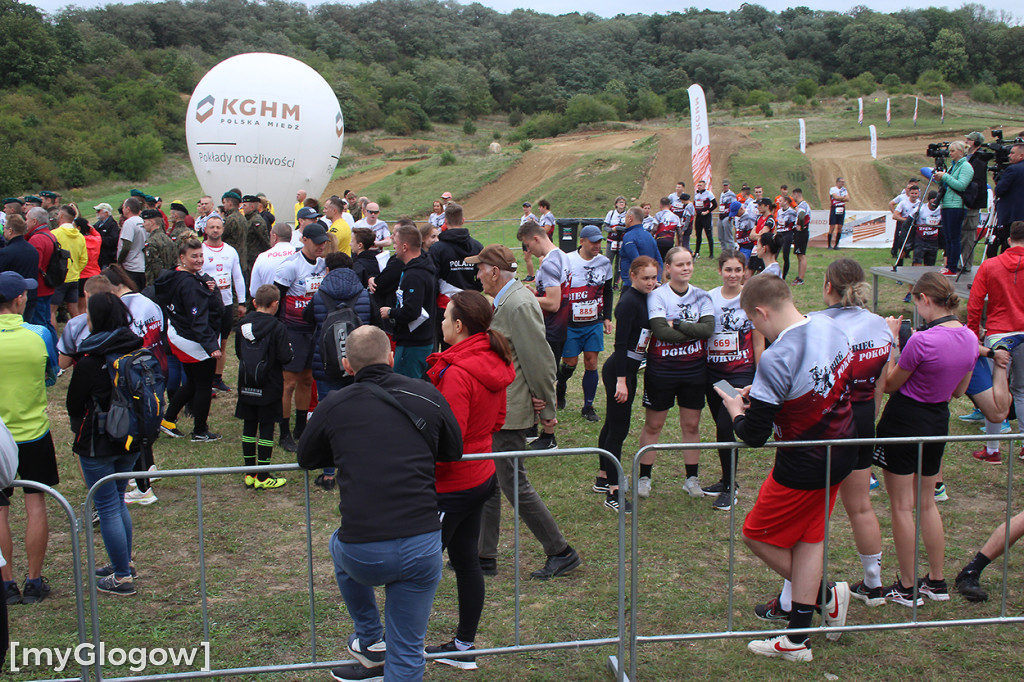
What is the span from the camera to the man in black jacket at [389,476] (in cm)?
296

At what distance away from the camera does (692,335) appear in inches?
215

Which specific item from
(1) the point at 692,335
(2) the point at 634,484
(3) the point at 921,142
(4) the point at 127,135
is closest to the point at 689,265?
(1) the point at 692,335

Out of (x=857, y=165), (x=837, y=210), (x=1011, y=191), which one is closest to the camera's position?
(x=1011, y=191)

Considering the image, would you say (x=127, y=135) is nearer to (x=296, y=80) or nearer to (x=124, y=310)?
(x=296, y=80)

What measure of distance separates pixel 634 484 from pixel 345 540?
1.34 meters

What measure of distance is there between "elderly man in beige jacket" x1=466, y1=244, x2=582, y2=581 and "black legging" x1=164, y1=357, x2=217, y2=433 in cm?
324

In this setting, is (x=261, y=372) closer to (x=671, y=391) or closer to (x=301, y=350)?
(x=301, y=350)

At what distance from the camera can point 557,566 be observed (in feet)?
15.5

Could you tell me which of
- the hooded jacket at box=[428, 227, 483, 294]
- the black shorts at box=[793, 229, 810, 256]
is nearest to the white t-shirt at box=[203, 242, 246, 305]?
the hooded jacket at box=[428, 227, 483, 294]

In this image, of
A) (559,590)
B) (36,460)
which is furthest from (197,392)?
(559,590)

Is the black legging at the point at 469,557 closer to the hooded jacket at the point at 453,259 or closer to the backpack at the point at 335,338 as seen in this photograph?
the backpack at the point at 335,338

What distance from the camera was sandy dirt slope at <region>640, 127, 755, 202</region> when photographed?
30188 millimetres

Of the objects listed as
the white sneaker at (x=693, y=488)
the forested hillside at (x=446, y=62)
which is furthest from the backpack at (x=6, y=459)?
the forested hillside at (x=446, y=62)

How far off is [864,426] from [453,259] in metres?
4.49
